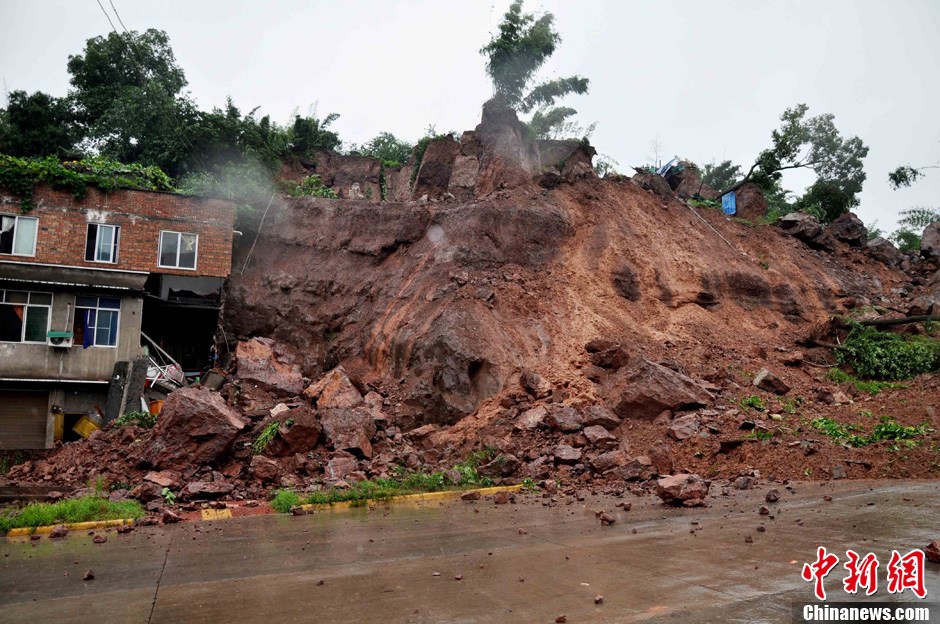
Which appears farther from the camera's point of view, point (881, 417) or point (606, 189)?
point (606, 189)

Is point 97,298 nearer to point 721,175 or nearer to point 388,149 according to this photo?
point 388,149

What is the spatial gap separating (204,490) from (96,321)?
11406mm

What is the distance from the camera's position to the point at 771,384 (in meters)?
16.3

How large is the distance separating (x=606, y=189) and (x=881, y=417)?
11.5m

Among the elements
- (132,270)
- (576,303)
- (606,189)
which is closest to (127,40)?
(132,270)

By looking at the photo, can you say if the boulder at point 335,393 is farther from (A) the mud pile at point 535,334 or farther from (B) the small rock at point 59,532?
(B) the small rock at point 59,532

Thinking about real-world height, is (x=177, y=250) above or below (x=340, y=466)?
above

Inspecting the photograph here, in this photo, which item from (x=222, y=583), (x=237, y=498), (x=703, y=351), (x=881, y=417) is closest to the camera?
(x=222, y=583)

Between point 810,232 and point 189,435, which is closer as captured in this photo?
point 189,435

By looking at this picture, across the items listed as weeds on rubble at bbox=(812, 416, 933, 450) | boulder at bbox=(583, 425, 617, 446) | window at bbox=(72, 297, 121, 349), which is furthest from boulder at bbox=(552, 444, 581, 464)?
window at bbox=(72, 297, 121, 349)

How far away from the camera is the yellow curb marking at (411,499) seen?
10883 millimetres

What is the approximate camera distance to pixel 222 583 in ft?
20.3

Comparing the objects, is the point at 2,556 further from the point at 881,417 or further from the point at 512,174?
the point at 512,174

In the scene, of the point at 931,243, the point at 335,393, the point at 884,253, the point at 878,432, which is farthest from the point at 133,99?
the point at 931,243
